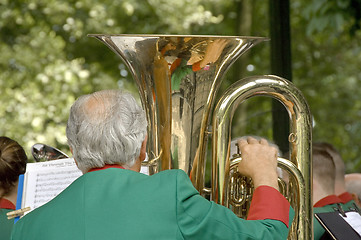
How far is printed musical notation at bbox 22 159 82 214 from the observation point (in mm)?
2377

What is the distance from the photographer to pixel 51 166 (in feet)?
7.88

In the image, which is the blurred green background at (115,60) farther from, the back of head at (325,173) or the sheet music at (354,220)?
the sheet music at (354,220)

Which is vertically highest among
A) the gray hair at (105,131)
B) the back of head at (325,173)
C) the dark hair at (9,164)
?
the gray hair at (105,131)

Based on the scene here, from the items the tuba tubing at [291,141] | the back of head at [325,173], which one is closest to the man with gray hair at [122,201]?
the tuba tubing at [291,141]

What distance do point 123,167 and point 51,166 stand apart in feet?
1.97

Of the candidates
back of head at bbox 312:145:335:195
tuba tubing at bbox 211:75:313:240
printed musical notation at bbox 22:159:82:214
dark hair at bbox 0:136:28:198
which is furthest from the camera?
back of head at bbox 312:145:335:195

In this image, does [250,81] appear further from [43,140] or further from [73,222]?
[43,140]

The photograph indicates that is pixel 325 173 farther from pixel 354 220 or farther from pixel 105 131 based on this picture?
pixel 105 131

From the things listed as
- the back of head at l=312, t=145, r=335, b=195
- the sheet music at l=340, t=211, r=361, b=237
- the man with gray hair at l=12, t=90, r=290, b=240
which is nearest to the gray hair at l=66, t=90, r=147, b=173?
the man with gray hair at l=12, t=90, r=290, b=240

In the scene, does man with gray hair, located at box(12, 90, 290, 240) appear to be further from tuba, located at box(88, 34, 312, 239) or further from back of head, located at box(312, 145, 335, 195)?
back of head, located at box(312, 145, 335, 195)

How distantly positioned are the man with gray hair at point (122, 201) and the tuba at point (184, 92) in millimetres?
428

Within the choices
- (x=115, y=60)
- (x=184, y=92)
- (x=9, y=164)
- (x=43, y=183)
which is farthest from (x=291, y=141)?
(x=115, y=60)

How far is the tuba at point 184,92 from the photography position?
2.34m

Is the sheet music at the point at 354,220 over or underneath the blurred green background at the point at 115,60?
underneath
